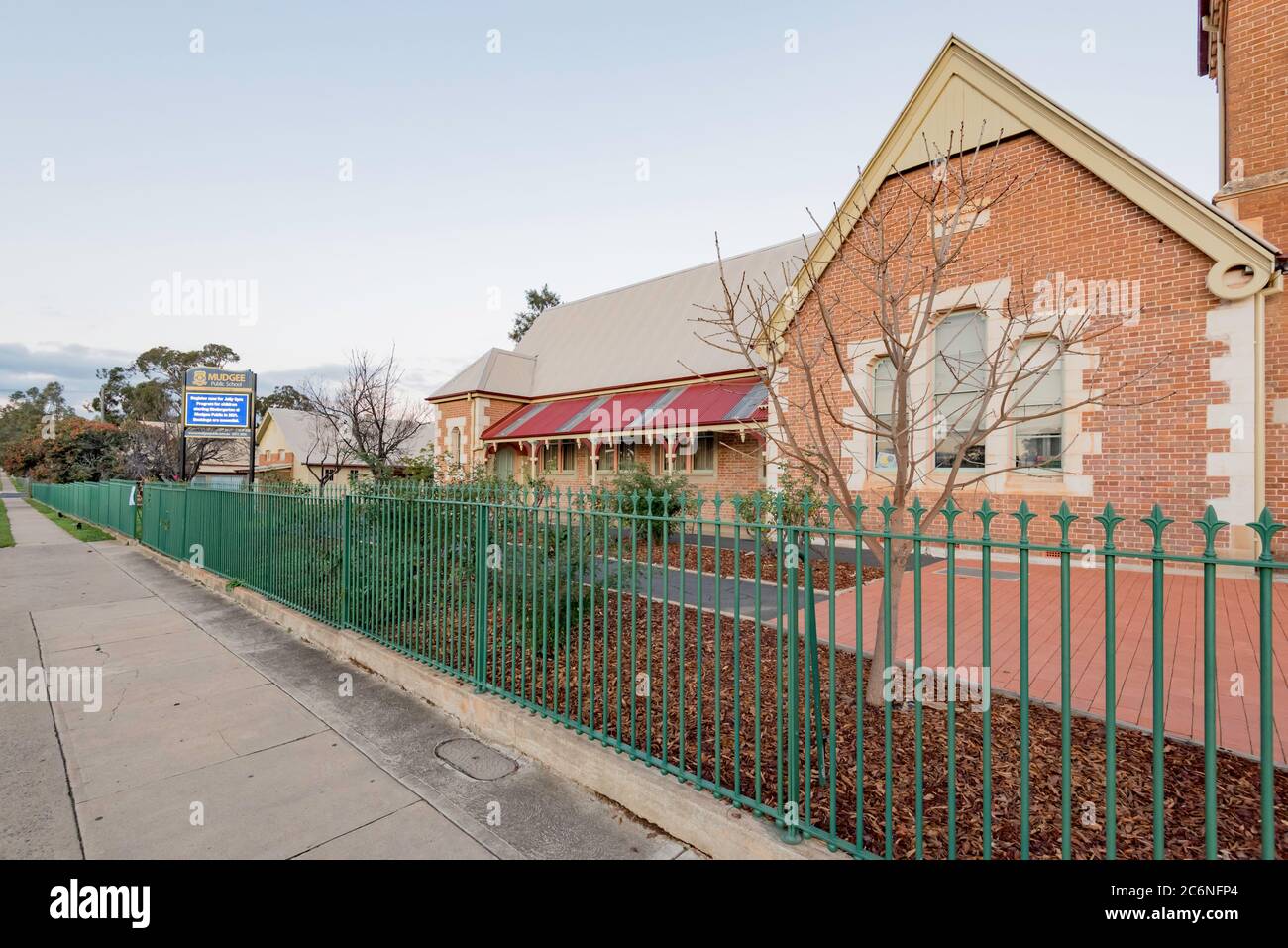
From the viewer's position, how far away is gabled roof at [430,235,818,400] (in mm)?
18609

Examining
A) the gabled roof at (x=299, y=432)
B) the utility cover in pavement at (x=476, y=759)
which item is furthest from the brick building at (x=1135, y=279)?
the gabled roof at (x=299, y=432)

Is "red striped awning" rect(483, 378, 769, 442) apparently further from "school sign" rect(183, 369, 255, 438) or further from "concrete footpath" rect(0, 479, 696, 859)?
"concrete footpath" rect(0, 479, 696, 859)

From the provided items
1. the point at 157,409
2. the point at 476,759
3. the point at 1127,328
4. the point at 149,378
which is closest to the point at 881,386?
the point at 1127,328

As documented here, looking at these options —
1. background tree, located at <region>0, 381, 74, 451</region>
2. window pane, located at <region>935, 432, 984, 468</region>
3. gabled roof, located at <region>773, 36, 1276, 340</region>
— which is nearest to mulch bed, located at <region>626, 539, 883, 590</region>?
window pane, located at <region>935, 432, 984, 468</region>

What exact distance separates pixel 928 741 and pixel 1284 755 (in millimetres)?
1920

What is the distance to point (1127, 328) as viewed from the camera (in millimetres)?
9156

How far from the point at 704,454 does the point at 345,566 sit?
1199 centimetres

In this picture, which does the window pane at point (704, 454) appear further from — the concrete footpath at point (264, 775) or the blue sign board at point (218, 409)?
the concrete footpath at point (264, 775)

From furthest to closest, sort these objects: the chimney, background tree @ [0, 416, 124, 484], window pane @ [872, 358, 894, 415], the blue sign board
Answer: background tree @ [0, 416, 124, 484], the blue sign board, window pane @ [872, 358, 894, 415], the chimney

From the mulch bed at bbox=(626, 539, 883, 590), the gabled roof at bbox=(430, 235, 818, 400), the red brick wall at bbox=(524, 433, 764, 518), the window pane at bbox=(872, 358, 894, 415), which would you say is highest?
the gabled roof at bbox=(430, 235, 818, 400)

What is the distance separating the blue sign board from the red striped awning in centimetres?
749
